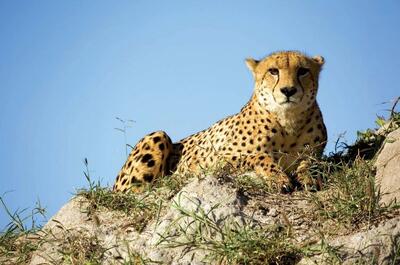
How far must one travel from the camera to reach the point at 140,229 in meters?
4.38

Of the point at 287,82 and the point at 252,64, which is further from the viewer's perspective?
the point at 252,64

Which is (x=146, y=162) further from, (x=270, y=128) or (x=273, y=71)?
(x=273, y=71)

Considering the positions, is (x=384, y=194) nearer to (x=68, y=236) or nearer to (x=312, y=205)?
(x=312, y=205)

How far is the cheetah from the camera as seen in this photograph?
6086mm

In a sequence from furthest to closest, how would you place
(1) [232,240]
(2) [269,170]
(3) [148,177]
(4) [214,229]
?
(3) [148,177] → (2) [269,170] → (4) [214,229] → (1) [232,240]

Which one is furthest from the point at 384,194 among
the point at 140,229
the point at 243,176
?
the point at 140,229

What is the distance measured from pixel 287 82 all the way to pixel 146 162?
5.15 feet

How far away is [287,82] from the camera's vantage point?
6.06 metres

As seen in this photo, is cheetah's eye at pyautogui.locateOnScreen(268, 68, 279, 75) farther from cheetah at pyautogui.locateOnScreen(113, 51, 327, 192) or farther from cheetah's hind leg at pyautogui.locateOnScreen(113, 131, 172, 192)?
cheetah's hind leg at pyautogui.locateOnScreen(113, 131, 172, 192)

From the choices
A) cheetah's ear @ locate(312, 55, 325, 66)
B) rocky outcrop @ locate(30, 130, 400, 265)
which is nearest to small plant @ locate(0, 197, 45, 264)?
rocky outcrop @ locate(30, 130, 400, 265)

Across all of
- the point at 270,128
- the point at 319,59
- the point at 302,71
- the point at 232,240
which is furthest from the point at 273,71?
the point at 232,240

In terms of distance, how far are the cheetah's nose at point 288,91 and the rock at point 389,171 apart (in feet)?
3.71

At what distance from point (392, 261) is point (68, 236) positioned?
1.88 metres

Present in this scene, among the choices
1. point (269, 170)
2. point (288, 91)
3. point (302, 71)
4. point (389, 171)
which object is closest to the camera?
point (389, 171)
